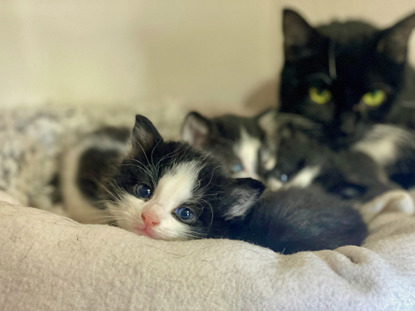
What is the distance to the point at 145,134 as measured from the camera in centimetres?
95

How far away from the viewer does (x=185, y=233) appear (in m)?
0.84

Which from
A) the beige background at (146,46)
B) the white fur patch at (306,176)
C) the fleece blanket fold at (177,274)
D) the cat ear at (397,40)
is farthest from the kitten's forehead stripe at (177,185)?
the beige background at (146,46)

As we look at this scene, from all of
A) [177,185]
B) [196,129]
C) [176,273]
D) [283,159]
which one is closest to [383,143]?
[283,159]

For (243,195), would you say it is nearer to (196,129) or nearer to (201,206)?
(201,206)

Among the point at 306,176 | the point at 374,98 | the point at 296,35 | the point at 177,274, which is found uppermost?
the point at 296,35

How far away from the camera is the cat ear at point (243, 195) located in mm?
840

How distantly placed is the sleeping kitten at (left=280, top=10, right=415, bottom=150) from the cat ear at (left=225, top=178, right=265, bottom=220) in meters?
0.61

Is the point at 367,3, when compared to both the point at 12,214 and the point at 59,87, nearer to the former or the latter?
the point at 59,87

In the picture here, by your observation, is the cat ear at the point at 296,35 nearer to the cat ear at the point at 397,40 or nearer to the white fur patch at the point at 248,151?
the cat ear at the point at 397,40

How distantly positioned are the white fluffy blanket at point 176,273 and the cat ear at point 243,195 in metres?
0.14

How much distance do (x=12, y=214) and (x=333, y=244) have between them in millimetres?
657


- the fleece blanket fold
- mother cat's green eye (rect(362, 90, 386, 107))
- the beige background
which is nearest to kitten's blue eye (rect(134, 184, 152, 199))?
the fleece blanket fold

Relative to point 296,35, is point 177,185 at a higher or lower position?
lower

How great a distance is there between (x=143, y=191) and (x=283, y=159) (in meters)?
0.52
